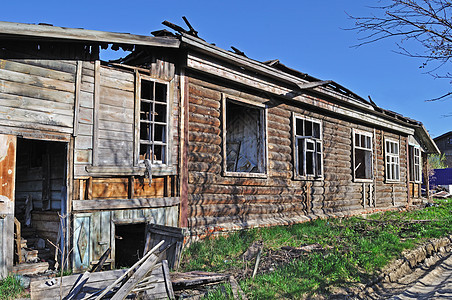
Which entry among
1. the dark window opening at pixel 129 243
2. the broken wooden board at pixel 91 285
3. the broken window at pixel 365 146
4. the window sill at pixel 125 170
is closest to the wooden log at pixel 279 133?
the window sill at pixel 125 170

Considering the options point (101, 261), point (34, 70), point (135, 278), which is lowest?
point (101, 261)

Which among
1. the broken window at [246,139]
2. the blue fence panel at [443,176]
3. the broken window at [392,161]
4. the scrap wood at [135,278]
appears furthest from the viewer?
the blue fence panel at [443,176]

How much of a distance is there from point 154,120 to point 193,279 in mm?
3546

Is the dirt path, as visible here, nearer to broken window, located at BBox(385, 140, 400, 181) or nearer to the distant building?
broken window, located at BBox(385, 140, 400, 181)

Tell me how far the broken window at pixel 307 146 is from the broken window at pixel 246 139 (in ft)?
4.58

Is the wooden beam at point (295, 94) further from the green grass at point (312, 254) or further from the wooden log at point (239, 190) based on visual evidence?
the green grass at point (312, 254)

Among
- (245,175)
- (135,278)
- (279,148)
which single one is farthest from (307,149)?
(135,278)

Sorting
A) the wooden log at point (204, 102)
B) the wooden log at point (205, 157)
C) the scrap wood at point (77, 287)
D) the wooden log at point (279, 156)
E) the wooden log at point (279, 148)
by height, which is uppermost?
Answer: the wooden log at point (204, 102)

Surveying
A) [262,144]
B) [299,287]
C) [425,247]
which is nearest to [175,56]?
[262,144]

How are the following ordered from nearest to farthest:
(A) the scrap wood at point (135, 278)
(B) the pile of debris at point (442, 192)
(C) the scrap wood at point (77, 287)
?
(A) the scrap wood at point (135, 278) < (C) the scrap wood at point (77, 287) < (B) the pile of debris at point (442, 192)

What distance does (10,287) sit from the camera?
17.0 ft

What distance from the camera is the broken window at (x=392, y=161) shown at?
17.0m

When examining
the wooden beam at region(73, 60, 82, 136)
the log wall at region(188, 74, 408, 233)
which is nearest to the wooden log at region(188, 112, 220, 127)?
the log wall at region(188, 74, 408, 233)

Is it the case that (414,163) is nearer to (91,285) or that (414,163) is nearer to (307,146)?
(307,146)
